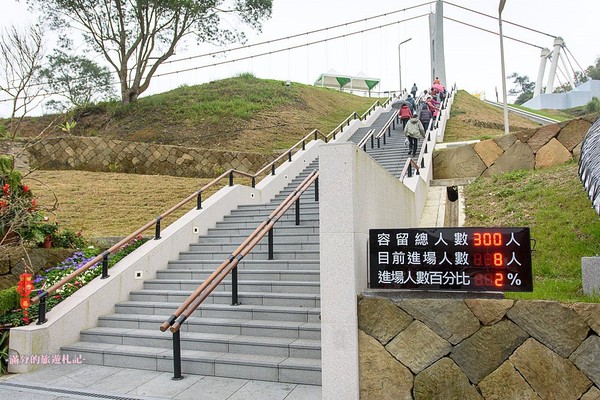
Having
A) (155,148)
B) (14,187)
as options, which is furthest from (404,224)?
(155,148)

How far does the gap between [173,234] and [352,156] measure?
486 centimetres

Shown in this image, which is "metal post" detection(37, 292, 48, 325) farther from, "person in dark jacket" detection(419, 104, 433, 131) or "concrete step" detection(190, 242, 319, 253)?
"person in dark jacket" detection(419, 104, 433, 131)

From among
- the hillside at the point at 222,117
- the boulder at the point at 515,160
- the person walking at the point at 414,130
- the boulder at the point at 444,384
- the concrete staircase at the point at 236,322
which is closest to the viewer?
the boulder at the point at 444,384

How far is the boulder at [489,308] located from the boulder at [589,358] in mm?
562

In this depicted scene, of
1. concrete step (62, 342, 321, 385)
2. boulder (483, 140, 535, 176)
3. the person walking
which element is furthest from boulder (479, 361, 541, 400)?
the person walking

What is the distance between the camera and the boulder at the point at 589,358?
136 inches

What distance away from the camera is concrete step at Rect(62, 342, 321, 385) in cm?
479

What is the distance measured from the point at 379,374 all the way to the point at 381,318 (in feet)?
1.54

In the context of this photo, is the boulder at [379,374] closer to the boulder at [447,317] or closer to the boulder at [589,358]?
the boulder at [447,317]

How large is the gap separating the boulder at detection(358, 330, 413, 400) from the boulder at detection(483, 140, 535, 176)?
922 centimetres

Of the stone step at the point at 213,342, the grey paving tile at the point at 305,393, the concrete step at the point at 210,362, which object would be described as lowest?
the grey paving tile at the point at 305,393

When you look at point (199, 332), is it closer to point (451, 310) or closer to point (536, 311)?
point (451, 310)

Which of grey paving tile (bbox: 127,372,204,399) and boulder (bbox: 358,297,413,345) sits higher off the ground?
boulder (bbox: 358,297,413,345)

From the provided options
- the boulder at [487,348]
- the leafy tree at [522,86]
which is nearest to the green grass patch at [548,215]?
the boulder at [487,348]
